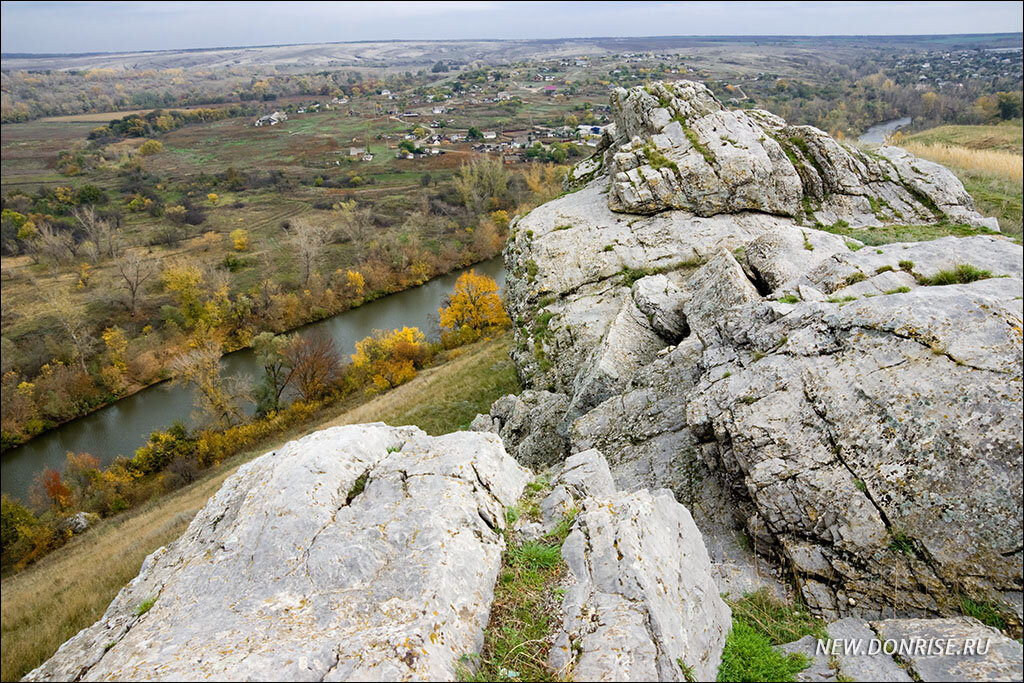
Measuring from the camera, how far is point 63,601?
716 inches

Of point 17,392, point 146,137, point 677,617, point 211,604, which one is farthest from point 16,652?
point 146,137

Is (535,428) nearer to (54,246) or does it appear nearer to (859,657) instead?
(859,657)

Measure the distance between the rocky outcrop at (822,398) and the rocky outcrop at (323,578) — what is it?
337cm

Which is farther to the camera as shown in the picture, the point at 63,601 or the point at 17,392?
the point at 17,392

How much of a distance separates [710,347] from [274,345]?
129ft

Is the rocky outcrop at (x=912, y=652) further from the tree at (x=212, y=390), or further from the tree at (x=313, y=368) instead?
the tree at (x=212, y=390)

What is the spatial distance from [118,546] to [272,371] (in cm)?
A: 1950

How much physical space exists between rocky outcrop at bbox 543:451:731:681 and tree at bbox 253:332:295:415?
38619mm

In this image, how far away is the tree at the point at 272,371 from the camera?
130 feet

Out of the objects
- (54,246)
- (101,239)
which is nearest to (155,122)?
(101,239)

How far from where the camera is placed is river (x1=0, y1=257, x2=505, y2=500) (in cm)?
3794

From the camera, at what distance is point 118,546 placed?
74.6 ft

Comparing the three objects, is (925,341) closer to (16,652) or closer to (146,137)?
(16,652)

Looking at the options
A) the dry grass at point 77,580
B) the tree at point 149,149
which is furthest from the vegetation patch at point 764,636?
the tree at point 149,149
